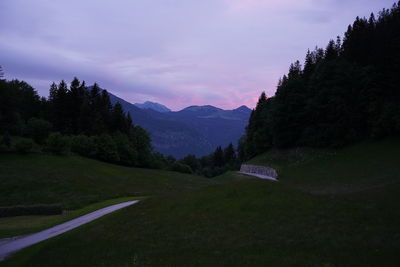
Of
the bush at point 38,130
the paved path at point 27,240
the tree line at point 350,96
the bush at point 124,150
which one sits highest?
the tree line at point 350,96

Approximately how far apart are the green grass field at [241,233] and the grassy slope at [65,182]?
53.5 ft

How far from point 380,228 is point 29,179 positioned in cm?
3959

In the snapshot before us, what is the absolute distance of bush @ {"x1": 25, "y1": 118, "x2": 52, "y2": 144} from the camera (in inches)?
2510

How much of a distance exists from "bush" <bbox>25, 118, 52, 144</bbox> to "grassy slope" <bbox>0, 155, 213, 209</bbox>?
47.1 feet

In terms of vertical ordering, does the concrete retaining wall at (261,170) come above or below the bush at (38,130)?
below

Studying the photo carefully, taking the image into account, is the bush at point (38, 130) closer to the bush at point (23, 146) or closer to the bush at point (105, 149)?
the bush at point (105, 149)

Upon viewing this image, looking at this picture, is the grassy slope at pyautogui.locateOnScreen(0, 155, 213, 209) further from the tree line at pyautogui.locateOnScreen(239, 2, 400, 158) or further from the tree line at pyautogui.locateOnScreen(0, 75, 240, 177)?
the tree line at pyautogui.locateOnScreen(239, 2, 400, 158)

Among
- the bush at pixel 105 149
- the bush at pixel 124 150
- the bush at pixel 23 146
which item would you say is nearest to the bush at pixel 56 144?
the bush at pixel 23 146

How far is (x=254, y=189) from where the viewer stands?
66.6 ft

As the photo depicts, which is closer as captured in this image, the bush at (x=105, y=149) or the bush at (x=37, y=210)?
the bush at (x=37, y=210)

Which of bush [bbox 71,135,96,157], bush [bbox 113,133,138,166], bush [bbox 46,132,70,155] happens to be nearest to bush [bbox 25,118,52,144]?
bush [bbox 71,135,96,157]

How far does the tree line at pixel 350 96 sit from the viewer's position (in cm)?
4538

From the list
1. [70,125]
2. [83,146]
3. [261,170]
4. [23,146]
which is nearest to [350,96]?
[261,170]

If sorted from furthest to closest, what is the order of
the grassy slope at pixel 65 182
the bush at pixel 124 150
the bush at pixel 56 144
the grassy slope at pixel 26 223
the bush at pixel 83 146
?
the bush at pixel 124 150
the bush at pixel 83 146
the bush at pixel 56 144
the grassy slope at pixel 65 182
the grassy slope at pixel 26 223
